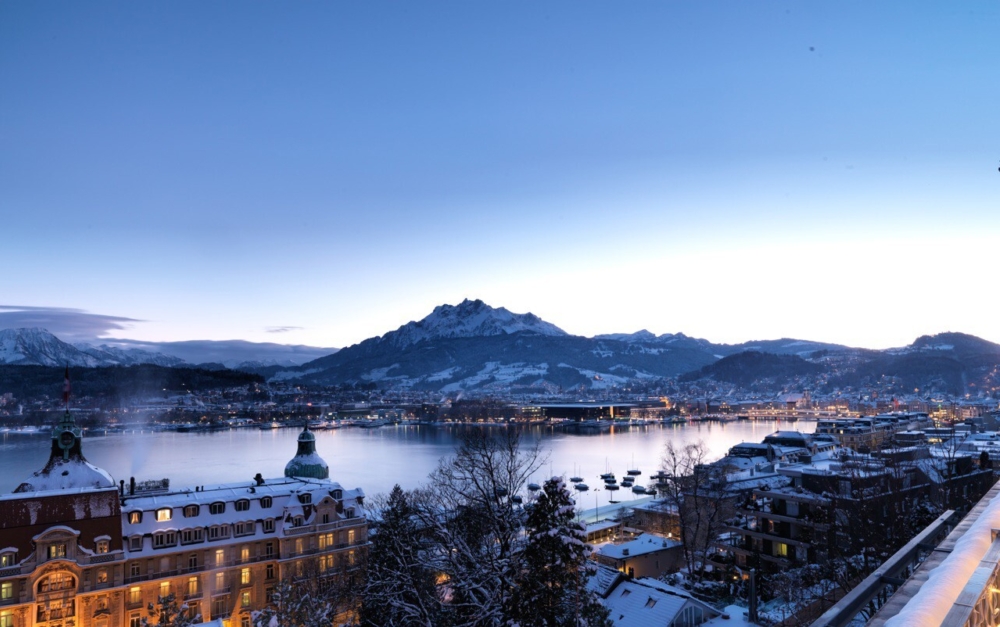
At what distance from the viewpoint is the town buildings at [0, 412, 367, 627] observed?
42.2 ft

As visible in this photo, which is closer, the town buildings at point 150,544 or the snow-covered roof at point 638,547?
the town buildings at point 150,544

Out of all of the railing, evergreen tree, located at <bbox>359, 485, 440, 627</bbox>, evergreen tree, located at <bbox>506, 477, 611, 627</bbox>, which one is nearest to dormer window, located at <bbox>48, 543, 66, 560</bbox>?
evergreen tree, located at <bbox>359, 485, 440, 627</bbox>

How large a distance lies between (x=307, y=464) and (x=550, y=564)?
18331 mm

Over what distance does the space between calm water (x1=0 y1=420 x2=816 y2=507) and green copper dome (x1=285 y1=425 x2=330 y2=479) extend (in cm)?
985

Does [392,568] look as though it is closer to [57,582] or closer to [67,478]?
[57,582]

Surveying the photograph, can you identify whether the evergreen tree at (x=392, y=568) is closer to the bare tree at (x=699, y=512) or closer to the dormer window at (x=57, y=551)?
the dormer window at (x=57, y=551)

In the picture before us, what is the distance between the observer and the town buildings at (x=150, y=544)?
42.2ft

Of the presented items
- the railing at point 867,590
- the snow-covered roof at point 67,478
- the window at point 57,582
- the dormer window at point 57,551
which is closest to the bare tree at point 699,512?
the window at point 57,582

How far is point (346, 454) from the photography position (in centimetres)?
5369

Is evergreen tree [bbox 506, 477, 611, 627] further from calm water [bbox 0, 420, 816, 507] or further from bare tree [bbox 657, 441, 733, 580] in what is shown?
calm water [bbox 0, 420, 816, 507]

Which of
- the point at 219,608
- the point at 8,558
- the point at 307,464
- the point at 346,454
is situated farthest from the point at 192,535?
the point at 346,454

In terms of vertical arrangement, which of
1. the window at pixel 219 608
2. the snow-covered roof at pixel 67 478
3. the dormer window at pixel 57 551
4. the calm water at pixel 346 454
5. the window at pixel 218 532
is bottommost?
the calm water at pixel 346 454

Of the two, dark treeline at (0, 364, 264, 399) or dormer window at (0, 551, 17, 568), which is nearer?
dormer window at (0, 551, 17, 568)

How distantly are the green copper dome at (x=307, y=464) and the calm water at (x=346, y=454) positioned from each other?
985 cm
